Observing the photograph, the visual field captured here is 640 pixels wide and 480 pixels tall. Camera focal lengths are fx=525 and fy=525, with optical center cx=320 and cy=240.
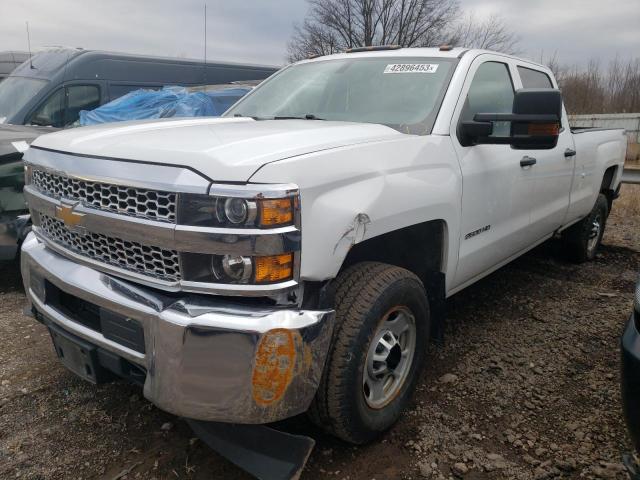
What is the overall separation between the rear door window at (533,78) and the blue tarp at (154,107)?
14.3 ft

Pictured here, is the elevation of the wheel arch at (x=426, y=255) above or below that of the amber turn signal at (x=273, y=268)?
below

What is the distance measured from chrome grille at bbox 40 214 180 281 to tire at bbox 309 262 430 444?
0.69m

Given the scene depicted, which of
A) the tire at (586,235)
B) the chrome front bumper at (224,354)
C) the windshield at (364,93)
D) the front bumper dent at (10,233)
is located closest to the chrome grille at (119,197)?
the chrome front bumper at (224,354)

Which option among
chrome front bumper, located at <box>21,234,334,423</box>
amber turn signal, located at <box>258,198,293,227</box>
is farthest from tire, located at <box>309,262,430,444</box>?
amber turn signal, located at <box>258,198,293,227</box>

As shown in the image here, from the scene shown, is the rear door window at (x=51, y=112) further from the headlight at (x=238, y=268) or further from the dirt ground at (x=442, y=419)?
the headlight at (x=238, y=268)

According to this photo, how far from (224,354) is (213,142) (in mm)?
820

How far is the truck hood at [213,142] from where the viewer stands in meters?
1.87

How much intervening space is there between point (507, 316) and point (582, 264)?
193cm

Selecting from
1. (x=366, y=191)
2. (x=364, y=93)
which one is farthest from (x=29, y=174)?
(x=364, y=93)

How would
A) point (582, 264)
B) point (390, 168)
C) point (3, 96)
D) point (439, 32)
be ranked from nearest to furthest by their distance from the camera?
point (390, 168) < point (582, 264) < point (3, 96) < point (439, 32)

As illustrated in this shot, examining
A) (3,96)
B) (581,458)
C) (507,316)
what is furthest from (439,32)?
(581,458)

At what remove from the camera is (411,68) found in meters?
3.19

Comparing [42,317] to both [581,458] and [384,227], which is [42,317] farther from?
[581,458]

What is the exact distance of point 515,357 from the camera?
3.35m
